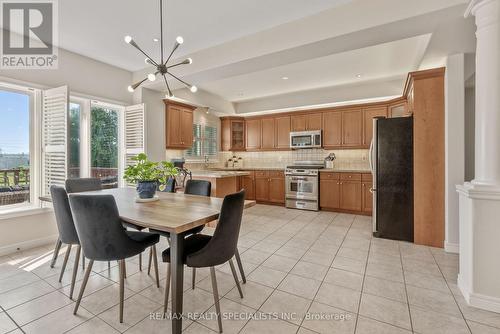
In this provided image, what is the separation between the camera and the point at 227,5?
2436mm

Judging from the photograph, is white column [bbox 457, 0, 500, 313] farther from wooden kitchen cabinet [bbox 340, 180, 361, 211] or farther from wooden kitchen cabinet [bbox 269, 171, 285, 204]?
wooden kitchen cabinet [bbox 269, 171, 285, 204]

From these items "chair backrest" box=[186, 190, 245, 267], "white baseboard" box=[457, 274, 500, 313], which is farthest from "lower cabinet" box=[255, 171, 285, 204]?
"chair backrest" box=[186, 190, 245, 267]

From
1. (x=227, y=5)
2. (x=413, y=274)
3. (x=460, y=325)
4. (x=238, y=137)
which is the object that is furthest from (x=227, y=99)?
(x=460, y=325)

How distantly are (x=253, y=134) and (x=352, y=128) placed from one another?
8.40 feet

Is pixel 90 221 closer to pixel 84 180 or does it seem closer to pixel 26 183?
pixel 84 180

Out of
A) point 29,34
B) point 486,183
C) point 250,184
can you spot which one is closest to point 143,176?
point 29,34

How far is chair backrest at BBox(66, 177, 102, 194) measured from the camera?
115 inches

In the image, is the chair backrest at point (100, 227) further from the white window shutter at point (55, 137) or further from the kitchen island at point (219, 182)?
the kitchen island at point (219, 182)

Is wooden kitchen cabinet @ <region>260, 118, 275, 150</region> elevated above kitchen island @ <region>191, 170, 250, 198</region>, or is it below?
above

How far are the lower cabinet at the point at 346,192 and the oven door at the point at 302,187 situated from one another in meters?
0.16

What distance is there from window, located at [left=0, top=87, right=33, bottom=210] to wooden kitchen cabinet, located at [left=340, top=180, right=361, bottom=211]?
5376 millimetres

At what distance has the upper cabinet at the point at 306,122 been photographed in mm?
5711

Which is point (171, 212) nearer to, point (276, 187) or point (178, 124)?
point (178, 124)

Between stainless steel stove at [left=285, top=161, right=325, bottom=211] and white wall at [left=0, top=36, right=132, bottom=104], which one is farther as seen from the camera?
stainless steel stove at [left=285, top=161, right=325, bottom=211]
